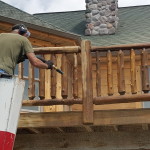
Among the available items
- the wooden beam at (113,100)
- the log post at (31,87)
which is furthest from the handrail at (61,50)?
the wooden beam at (113,100)

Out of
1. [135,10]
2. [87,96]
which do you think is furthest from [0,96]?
[135,10]

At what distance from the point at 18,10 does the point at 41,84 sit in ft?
18.8

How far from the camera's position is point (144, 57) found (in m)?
5.63

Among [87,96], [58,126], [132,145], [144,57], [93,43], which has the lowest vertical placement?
[132,145]

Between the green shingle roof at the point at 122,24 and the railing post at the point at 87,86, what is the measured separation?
5982 mm

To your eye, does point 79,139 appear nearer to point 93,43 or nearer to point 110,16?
point 93,43

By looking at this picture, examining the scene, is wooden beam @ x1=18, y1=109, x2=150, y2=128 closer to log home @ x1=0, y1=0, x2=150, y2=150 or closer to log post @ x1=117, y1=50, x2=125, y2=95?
log home @ x1=0, y1=0, x2=150, y2=150

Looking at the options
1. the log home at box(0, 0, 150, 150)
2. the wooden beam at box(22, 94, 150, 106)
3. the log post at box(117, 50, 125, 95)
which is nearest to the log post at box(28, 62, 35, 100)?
the log home at box(0, 0, 150, 150)

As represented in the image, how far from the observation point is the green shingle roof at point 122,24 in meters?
12.1

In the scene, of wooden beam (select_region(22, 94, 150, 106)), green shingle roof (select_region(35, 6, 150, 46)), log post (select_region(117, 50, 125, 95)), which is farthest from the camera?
green shingle roof (select_region(35, 6, 150, 46))

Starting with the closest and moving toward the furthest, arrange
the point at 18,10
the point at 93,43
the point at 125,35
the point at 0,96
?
the point at 0,96 → the point at 18,10 → the point at 93,43 → the point at 125,35

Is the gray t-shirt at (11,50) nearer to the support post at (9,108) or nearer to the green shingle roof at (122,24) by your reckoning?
the support post at (9,108)

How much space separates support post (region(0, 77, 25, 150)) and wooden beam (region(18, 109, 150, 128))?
405 cm

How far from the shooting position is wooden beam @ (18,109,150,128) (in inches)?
224
